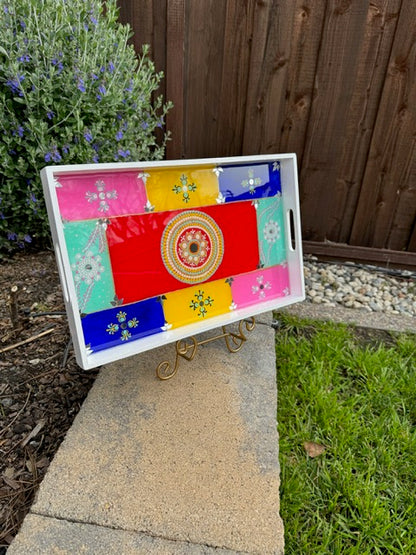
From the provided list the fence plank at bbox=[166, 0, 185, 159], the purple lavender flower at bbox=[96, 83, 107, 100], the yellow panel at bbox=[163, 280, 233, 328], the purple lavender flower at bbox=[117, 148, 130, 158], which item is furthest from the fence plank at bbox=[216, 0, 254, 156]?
the yellow panel at bbox=[163, 280, 233, 328]

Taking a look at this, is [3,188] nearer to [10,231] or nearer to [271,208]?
[10,231]

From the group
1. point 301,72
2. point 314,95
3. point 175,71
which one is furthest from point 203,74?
point 314,95

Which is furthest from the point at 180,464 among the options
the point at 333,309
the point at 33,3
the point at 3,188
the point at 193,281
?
the point at 33,3

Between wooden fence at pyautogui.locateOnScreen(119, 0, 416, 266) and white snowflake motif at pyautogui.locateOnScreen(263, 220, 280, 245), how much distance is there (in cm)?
132

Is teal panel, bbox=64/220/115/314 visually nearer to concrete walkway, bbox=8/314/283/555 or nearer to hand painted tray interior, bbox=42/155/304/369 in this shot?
hand painted tray interior, bbox=42/155/304/369

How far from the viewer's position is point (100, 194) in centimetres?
118

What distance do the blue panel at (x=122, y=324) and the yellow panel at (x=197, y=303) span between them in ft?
0.14

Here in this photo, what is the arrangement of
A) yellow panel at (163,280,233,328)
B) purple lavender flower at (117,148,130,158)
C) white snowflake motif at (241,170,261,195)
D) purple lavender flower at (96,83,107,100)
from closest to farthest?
yellow panel at (163,280,233,328)
white snowflake motif at (241,170,261,195)
purple lavender flower at (96,83,107,100)
purple lavender flower at (117,148,130,158)

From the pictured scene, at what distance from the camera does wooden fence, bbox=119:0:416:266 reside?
7.75 ft

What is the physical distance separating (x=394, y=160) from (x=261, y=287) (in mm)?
1708

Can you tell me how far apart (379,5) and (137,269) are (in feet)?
7.37

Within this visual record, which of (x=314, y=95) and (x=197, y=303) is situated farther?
(x=314, y=95)

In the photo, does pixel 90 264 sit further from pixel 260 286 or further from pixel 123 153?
pixel 123 153

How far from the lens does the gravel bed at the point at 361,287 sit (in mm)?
2441
